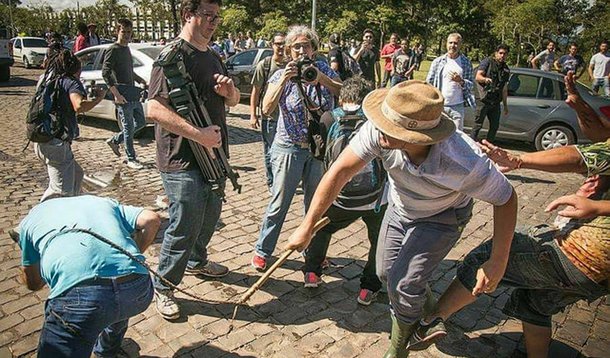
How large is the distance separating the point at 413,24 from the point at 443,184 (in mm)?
39368

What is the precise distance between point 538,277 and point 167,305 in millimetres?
2394

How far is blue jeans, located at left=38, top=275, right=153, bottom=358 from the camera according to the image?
1.92 meters

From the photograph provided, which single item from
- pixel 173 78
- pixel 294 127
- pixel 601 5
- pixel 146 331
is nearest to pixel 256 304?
pixel 146 331

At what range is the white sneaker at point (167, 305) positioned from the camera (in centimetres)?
313

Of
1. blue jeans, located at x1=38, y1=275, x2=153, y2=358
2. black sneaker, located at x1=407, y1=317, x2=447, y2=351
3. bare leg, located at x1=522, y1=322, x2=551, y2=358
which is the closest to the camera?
blue jeans, located at x1=38, y1=275, x2=153, y2=358

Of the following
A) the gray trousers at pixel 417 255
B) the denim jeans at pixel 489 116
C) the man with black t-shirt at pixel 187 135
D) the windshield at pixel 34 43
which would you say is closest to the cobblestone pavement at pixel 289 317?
the man with black t-shirt at pixel 187 135

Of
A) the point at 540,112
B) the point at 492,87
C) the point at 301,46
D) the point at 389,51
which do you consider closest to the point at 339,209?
the point at 301,46

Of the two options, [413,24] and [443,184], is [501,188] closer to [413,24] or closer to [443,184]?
[443,184]

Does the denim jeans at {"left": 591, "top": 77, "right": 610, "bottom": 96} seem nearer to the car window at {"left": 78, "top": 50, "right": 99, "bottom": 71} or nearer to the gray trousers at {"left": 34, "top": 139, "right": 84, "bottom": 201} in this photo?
the car window at {"left": 78, "top": 50, "right": 99, "bottom": 71}

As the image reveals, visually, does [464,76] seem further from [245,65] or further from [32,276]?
[245,65]

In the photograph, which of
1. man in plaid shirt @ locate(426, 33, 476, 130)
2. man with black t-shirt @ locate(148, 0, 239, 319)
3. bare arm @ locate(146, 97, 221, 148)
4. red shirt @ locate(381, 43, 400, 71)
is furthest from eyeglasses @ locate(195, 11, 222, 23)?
red shirt @ locate(381, 43, 400, 71)

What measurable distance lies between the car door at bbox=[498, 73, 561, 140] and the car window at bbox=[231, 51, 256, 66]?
22.6 feet

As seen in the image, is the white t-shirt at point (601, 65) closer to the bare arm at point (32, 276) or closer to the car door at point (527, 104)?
the car door at point (527, 104)

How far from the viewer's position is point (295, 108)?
371 cm
